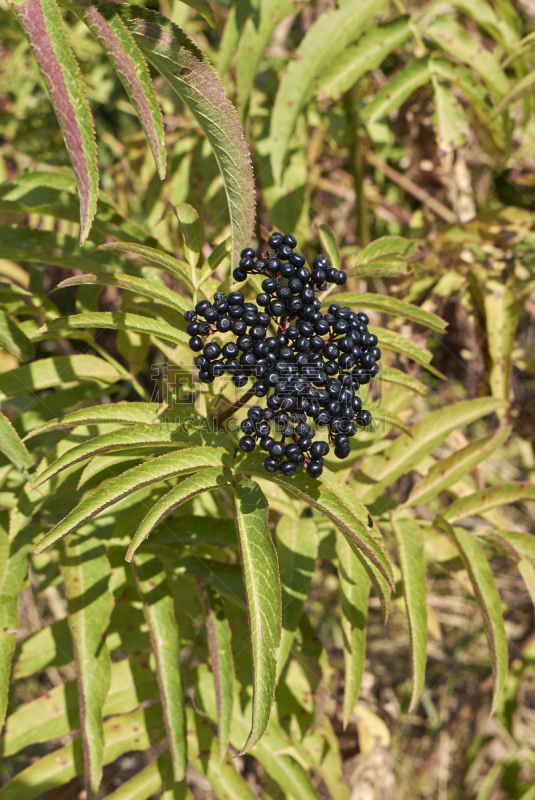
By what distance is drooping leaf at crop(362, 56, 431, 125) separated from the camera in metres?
2.69

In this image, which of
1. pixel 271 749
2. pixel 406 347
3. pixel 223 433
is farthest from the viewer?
pixel 271 749

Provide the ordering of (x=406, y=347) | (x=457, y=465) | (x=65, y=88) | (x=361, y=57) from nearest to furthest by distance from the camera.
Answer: (x=65, y=88) → (x=406, y=347) → (x=457, y=465) → (x=361, y=57)

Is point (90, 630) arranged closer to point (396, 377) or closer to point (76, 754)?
point (76, 754)

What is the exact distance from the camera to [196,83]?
143 cm

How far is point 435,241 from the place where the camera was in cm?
303

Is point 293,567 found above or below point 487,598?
above

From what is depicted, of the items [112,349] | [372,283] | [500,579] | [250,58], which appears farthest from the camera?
[500,579]

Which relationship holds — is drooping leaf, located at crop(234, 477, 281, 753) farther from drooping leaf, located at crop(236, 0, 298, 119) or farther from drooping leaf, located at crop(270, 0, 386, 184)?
drooping leaf, located at crop(236, 0, 298, 119)

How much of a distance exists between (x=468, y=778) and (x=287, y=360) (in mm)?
4153

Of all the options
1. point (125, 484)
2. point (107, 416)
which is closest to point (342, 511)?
point (125, 484)

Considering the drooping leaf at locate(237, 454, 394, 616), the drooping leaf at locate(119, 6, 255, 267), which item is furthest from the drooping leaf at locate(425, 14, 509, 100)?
the drooping leaf at locate(237, 454, 394, 616)

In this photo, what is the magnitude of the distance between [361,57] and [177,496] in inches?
93.6

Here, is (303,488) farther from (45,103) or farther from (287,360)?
(45,103)

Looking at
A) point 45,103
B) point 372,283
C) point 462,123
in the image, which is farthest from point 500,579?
point 45,103
